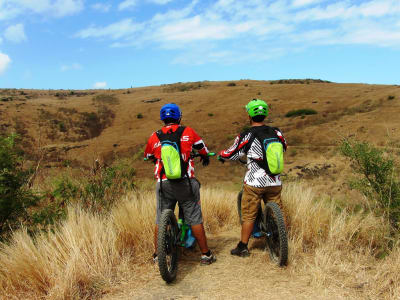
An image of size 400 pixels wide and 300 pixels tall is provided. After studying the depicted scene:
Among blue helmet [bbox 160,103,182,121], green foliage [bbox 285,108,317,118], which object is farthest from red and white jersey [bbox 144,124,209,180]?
green foliage [bbox 285,108,317,118]

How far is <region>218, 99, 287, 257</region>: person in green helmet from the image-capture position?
3.75 m

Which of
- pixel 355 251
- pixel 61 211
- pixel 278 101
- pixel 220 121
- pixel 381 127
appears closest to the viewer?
pixel 355 251

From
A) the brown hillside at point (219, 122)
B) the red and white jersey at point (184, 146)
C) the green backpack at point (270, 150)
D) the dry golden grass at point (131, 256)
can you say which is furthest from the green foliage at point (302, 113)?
the red and white jersey at point (184, 146)

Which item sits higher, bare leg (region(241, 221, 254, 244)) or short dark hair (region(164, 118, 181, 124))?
short dark hair (region(164, 118, 181, 124))

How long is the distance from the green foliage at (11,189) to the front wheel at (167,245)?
95.1 inches

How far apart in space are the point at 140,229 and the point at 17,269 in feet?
5.23

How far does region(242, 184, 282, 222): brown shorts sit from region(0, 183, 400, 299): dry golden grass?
1.92 feet

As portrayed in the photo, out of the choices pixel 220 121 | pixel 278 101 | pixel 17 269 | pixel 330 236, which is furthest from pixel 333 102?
pixel 17 269

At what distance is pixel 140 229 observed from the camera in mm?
4543

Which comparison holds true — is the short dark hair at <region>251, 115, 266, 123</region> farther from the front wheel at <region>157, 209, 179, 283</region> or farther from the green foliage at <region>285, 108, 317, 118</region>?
the green foliage at <region>285, 108, 317, 118</region>

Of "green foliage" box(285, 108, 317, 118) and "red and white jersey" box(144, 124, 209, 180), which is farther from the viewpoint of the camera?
"green foliage" box(285, 108, 317, 118)

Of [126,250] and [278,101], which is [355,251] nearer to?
[126,250]

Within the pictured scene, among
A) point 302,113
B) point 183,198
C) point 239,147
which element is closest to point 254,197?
point 239,147

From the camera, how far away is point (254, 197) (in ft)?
13.2
